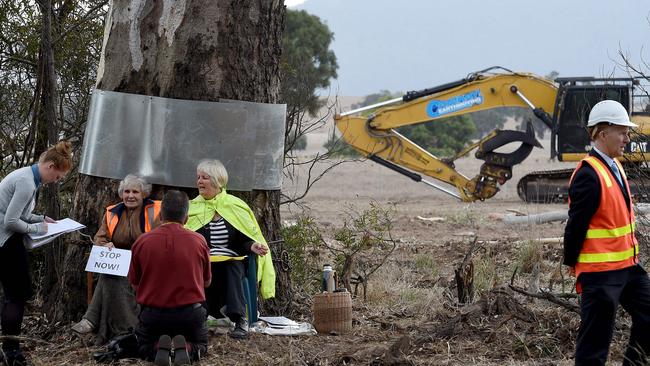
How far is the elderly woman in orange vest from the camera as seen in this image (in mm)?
8375

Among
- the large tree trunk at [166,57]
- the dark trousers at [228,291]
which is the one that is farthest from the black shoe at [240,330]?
the large tree trunk at [166,57]

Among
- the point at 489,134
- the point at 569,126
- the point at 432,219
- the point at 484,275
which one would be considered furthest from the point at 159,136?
the point at 489,134

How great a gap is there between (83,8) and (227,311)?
16.0 ft

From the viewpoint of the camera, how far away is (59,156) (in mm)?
7711

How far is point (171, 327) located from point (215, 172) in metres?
1.44

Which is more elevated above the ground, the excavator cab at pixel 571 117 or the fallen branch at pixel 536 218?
the excavator cab at pixel 571 117

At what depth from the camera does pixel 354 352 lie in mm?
8062

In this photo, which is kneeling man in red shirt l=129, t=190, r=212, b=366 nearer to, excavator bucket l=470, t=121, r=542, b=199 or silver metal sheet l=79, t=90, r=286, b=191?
silver metal sheet l=79, t=90, r=286, b=191

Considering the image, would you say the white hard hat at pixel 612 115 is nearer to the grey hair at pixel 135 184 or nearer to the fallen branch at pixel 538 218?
the grey hair at pixel 135 184

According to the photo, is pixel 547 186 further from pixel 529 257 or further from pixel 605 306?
pixel 605 306

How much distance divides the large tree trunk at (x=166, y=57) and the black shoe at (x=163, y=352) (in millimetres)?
1762

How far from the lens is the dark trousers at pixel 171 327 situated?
7668mm

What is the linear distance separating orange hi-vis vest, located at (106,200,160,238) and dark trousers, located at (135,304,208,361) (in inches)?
34.4

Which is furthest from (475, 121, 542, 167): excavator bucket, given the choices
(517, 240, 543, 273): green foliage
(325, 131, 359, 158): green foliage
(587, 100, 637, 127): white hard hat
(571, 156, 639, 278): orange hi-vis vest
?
(571, 156, 639, 278): orange hi-vis vest
